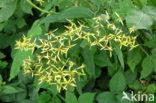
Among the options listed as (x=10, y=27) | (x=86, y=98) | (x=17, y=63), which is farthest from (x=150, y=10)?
(x=10, y=27)

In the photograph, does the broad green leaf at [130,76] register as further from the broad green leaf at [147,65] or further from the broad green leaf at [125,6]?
the broad green leaf at [125,6]

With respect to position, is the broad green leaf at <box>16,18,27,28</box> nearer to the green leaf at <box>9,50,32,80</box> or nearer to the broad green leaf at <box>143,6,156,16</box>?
the green leaf at <box>9,50,32,80</box>

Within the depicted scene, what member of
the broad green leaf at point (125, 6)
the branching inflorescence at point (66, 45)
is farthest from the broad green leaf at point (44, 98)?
the broad green leaf at point (125, 6)

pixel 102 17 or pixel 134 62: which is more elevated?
pixel 102 17

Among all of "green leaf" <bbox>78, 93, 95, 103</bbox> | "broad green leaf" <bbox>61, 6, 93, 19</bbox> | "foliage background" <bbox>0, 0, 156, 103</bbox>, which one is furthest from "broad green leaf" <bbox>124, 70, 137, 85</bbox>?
"broad green leaf" <bbox>61, 6, 93, 19</bbox>

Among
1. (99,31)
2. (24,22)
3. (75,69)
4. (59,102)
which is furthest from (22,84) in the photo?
(99,31)

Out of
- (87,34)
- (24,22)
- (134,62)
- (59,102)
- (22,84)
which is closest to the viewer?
(87,34)

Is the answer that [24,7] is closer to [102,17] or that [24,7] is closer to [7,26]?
[7,26]

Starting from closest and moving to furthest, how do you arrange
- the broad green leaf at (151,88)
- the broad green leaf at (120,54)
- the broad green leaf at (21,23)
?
the broad green leaf at (120,54), the broad green leaf at (151,88), the broad green leaf at (21,23)
